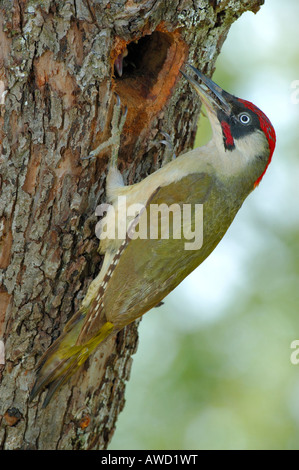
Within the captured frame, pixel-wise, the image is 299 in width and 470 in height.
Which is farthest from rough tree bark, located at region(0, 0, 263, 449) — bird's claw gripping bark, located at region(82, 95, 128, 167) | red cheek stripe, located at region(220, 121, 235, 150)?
red cheek stripe, located at region(220, 121, 235, 150)

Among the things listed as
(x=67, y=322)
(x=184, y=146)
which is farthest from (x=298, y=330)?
(x=67, y=322)

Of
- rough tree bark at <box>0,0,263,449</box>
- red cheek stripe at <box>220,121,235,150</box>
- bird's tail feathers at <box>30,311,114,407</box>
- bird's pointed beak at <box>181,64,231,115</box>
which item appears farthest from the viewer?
red cheek stripe at <box>220,121,235,150</box>

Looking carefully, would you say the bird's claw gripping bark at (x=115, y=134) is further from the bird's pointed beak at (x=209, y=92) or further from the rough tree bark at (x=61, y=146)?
the bird's pointed beak at (x=209, y=92)

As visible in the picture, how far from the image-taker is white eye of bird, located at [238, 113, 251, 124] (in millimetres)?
3180

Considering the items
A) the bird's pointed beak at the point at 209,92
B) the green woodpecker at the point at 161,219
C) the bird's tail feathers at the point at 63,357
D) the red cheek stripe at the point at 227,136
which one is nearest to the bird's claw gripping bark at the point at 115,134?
the green woodpecker at the point at 161,219

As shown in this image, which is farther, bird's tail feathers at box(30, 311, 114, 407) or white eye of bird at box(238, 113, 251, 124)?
white eye of bird at box(238, 113, 251, 124)

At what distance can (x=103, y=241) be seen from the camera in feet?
9.93

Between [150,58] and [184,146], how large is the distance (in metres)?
0.52

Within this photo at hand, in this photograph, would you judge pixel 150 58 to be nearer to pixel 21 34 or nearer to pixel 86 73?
pixel 86 73

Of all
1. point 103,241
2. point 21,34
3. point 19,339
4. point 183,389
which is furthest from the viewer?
point 183,389

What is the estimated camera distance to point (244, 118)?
10.5 ft

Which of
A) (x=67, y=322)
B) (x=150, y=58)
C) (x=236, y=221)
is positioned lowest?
(x=67, y=322)

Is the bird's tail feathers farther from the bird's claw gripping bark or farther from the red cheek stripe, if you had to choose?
the red cheek stripe

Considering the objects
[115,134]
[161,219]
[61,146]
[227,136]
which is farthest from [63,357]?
[227,136]
